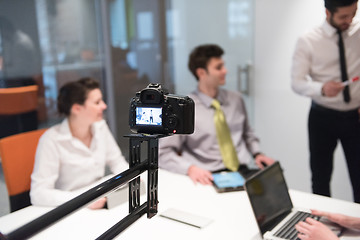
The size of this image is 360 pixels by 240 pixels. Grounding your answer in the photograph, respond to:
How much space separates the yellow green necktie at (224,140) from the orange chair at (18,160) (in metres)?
1.00

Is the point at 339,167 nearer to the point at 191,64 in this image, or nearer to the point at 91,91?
Answer: the point at 191,64

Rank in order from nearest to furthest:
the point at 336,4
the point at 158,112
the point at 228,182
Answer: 1. the point at 158,112
2. the point at 228,182
3. the point at 336,4

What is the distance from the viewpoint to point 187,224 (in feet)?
4.38

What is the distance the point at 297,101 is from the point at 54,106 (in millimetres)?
1827

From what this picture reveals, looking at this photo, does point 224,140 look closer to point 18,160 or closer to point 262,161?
point 262,161

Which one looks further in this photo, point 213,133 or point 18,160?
point 213,133

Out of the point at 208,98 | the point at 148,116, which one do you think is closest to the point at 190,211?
the point at 148,116

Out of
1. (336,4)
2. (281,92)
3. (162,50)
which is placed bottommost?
(281,92)

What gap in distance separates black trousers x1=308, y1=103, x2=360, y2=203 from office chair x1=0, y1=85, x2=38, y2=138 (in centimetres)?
181

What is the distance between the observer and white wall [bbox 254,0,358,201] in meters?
2.93

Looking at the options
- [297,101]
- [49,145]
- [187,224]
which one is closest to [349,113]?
[297,101]

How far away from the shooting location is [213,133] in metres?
2.21

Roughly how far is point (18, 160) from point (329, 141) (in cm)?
168

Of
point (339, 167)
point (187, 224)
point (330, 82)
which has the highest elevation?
point (330, 82)
